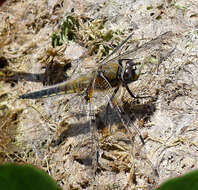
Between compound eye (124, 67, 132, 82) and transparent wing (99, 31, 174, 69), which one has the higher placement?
transparent wing (99, 31, 174, 69)

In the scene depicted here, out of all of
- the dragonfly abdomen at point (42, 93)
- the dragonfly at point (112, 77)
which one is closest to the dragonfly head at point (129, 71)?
the dragonfly at point (112, 77)

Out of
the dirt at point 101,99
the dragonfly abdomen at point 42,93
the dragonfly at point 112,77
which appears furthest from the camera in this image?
the dragonfly abdomen at point 42,93

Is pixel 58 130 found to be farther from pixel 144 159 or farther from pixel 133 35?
pixel 133 35

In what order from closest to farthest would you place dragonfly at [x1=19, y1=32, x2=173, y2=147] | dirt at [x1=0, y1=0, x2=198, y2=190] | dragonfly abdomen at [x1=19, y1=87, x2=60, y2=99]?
1. dirt at [x1=0, y1=0, x2=198, y2=190]
2. dragonfly at [x1=19, y1=32, x2=173, y2=147]
3. dragonfly abdomen at [x1=19, y1=87, x2=60, y2=99]

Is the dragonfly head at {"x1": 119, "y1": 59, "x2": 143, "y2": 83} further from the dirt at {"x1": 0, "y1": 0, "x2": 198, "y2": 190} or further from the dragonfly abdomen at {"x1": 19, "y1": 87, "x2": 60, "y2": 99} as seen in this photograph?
the dragonfly abdomen at {"x1": 19, "y1": 87, "x2": 60, "y2": 99}

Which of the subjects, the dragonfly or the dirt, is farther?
the dragonfly

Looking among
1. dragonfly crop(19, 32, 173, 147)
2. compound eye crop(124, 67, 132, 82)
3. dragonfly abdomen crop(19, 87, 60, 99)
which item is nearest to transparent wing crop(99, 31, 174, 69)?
dragonfly crop(19, 32, 173, 147)

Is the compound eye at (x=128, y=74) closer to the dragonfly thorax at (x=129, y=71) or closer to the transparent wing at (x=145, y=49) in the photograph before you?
the dragonfly thorax at (x=129, y=71)

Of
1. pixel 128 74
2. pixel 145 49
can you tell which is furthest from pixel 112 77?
pixel 145 49
